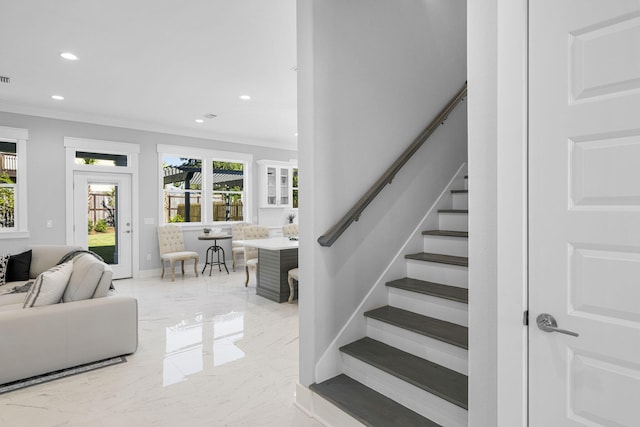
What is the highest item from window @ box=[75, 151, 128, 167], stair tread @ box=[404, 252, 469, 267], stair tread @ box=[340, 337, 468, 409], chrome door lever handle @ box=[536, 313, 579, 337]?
window @ box=[75, 151, 128, 167]

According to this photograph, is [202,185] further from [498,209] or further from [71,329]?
[498,209]

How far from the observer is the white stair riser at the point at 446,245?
2685mm

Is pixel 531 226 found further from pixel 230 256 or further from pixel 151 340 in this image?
pixel 230 256

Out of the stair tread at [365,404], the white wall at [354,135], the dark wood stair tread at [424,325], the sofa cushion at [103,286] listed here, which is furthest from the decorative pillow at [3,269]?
the dark wood stair tread at [424,325]

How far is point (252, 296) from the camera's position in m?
5.13

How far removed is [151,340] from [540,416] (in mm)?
3362

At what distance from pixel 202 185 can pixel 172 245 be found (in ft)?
4.80

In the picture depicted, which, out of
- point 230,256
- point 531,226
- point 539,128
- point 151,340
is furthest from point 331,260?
point 230,256

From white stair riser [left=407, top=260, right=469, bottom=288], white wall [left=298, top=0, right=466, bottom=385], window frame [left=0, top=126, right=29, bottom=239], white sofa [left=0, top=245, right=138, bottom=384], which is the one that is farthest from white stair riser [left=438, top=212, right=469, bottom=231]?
window frame [left=0, top=126, right=29, bottom=239]

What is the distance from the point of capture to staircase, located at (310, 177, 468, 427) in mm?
1854

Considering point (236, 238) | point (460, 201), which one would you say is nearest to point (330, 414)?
point (460, 201)

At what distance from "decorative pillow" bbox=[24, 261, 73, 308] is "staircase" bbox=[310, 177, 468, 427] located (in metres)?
2.31

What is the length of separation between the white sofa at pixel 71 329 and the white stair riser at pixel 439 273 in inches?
98.1

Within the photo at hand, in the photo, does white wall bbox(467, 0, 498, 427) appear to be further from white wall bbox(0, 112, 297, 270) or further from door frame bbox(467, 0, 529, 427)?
white wall bbox(0, 112, 297, 270)
